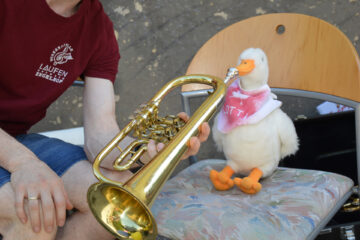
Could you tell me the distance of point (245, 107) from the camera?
0.91 metres

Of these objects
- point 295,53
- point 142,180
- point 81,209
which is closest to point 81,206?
point 81,209

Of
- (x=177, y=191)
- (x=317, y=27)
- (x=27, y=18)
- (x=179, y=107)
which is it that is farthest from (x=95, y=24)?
(x=179, y=107)

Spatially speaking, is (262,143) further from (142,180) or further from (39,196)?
(39,196)

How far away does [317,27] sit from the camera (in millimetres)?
978

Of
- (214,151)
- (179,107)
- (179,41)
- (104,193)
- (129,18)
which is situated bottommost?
(214,151)

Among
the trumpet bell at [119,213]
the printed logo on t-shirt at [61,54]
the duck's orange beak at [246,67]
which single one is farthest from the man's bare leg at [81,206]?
→ the duck's orange beak at [246,67]

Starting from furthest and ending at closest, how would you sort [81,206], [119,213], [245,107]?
[245,107] < [81,206] < [119,213]

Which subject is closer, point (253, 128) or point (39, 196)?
point (39, 196)

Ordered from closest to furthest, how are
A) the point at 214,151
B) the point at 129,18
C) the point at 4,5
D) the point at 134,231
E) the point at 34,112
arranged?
the point at 134,231 < the point at 4,5 < the point at 34,112 < the point at 129,18 < the point at 214,151

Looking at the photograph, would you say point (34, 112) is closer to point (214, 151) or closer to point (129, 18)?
point (129, 18)

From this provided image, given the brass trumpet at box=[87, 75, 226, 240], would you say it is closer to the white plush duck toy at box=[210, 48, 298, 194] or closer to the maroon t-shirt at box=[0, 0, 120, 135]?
the white plush duck toy at box=[210, 48, 298, 194]

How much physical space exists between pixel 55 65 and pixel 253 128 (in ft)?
1.64

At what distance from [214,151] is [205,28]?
53 centimetres

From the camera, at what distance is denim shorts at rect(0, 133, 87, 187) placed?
825 millimetres
